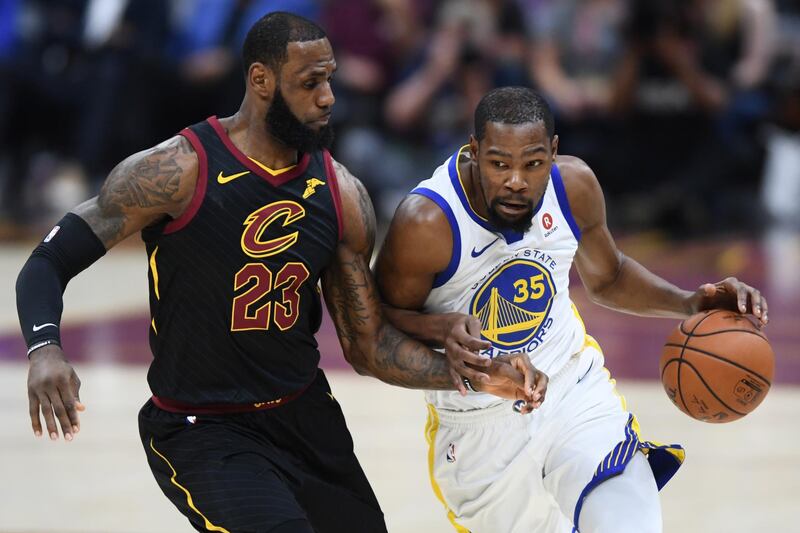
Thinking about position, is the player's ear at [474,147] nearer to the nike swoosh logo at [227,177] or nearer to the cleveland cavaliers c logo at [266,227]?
the cleveland cavaliers c logo at [266,227]

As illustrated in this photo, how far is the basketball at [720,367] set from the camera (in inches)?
190

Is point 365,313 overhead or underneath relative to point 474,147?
underneath

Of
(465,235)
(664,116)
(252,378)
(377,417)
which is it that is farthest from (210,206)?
(664,116)

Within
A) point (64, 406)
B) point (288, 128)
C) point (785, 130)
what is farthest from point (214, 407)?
point (785, 130)

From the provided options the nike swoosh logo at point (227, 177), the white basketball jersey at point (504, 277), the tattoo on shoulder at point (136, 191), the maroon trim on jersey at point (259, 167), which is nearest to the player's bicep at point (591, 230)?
the white basketball jersey at point (504, 277)

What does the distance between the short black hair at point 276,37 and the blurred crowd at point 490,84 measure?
9481 mm

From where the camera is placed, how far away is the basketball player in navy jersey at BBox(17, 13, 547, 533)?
4523 millimetres

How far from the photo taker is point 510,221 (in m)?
4.75

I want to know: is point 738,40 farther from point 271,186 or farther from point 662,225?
point 271,186

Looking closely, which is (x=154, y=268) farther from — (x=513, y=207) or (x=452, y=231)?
(x=513, y=207)

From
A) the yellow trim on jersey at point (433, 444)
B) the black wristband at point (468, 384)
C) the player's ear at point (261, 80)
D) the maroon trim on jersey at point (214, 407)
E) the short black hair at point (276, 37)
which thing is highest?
the short black hair at point (276, 37)

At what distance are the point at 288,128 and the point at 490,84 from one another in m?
9.94

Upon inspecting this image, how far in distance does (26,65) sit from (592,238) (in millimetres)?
11469

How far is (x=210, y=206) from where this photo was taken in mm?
4594
